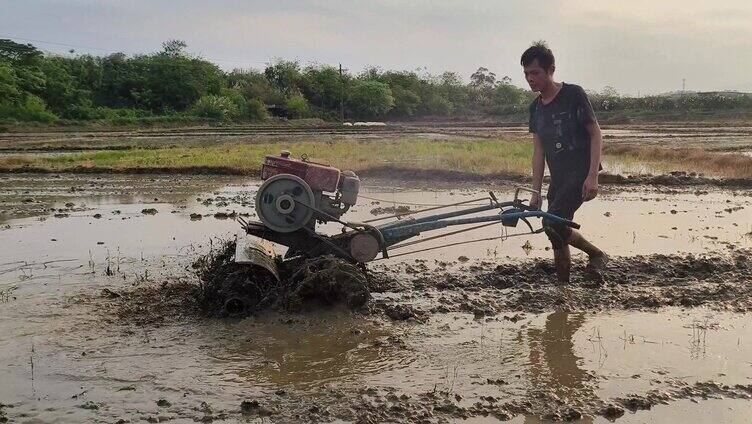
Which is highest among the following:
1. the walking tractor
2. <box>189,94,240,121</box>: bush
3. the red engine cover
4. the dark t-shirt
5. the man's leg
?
<box>189,94,240,121</box>: bush

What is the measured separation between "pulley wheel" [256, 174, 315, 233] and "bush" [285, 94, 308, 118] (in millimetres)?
51281

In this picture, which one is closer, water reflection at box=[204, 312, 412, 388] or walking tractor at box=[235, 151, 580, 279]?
water reflection at box=[204, 312, 412, 388]

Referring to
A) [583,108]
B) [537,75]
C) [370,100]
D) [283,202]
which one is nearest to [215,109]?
[370,100]

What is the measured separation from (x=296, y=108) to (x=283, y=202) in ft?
170

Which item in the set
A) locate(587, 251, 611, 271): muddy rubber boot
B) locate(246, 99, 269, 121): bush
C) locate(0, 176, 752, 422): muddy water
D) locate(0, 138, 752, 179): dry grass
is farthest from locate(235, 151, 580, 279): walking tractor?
locate(246, 99, 269, 121): bush

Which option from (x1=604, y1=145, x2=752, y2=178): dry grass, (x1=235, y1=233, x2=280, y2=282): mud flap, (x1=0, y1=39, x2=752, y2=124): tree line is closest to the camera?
(x1=235, y1=233, x2=280, y2=282): mud flap

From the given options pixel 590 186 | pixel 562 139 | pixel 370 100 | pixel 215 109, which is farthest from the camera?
pixel 370 100

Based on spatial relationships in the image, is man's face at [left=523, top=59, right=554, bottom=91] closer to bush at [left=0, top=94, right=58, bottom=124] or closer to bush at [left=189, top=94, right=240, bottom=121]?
bush at [left=0, top=94, right=58, bottom=124]

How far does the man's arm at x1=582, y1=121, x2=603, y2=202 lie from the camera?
17.7ft

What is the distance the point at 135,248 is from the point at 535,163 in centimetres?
480

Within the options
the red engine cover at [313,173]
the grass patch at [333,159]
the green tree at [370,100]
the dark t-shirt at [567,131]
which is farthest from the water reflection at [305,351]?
the green tree at [370,100]

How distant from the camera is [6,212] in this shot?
1082 centimetres

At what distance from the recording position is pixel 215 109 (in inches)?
1937

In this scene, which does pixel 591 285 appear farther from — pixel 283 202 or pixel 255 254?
pixel 255 254
